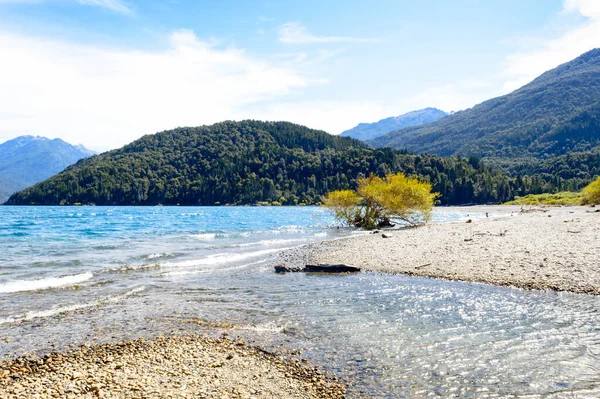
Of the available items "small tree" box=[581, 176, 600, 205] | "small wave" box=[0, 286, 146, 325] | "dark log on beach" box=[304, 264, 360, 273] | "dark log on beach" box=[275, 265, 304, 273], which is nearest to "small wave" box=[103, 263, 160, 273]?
"small wave" box=[0, 286, 146, 325]

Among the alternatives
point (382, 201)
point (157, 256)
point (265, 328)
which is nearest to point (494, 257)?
point (265, 328)

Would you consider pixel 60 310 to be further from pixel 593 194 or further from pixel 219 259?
pixel 593 194

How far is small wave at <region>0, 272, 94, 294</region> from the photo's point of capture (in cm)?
1977

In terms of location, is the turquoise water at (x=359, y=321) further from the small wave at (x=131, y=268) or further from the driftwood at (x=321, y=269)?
the driftwood at (x=321, y=269)

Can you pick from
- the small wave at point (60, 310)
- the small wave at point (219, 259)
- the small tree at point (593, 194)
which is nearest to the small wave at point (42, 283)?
the small wave at point (60, 310)

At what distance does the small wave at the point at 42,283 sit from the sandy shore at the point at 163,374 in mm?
11245

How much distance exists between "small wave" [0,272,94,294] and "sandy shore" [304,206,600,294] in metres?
14.6

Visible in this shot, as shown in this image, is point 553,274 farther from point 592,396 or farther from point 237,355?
point 237,355

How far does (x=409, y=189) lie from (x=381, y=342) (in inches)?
1832

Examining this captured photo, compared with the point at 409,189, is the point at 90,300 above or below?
below

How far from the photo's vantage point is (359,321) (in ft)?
Result: 47.2

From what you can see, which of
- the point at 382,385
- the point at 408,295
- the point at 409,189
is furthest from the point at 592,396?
the point at 409,189

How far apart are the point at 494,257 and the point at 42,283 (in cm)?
2554

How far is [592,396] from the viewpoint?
28.4 ft
